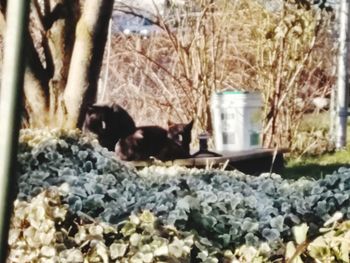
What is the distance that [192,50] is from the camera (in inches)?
354

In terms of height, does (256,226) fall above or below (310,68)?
below

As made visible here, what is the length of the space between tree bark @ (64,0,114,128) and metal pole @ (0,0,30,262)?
4227 mm

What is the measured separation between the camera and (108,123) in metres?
5.68

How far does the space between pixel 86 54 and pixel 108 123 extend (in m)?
0.76

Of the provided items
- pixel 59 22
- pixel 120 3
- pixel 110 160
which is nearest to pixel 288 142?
pixel 120 3

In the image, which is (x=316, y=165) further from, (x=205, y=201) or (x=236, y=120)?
(x=205, y=201)

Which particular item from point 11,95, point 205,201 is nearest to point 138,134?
point 205,201

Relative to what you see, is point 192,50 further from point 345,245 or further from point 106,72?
point 345,245

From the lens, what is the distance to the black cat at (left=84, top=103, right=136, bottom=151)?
5527 mm

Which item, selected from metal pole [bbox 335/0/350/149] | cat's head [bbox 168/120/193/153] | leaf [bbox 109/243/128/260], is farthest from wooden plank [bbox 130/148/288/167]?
metal pole [bbox 335/0/350/149]

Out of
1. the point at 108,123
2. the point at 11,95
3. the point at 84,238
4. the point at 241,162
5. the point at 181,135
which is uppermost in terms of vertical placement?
the point at 11,95

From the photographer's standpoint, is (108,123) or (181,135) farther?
(181,135)

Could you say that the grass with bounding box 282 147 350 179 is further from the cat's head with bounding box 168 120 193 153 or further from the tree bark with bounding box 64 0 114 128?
the tree bark with bounding box 64 0 114 128

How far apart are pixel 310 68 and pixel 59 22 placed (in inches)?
191
